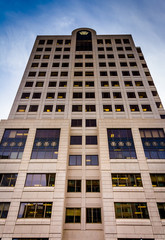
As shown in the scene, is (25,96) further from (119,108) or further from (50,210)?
(50,210)

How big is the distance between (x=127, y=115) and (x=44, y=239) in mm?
24822

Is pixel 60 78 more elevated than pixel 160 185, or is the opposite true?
pixel 60 78

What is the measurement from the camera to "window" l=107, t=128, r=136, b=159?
77.4ft

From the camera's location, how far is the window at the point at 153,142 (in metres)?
23.5

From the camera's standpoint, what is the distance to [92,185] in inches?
912

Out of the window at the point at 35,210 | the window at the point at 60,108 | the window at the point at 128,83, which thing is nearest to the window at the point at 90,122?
the window at the point at 60,108

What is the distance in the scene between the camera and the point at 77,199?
22.0 m

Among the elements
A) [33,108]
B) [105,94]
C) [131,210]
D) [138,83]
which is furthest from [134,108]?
[33,108]

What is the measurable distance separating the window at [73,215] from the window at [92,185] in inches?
128

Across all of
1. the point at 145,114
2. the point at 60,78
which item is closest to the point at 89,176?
the point at 145,114

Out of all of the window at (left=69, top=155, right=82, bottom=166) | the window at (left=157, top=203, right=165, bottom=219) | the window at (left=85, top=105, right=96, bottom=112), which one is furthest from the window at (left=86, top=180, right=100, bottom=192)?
the window at (left=85, top=105, right=96, bottom=112)

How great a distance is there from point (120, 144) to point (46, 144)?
12.8 m

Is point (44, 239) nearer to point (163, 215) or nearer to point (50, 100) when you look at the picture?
point (163, 215)

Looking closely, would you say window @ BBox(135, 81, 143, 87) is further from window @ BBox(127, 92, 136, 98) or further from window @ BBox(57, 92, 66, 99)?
window @ BBox(57, 92, 66, 99)
